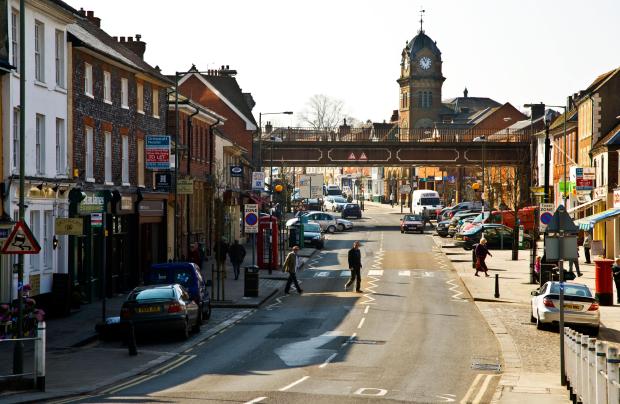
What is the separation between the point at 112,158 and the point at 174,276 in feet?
34.1

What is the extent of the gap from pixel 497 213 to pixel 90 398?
57.7 m

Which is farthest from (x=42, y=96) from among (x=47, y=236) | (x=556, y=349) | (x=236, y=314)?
(x=556, y=349)

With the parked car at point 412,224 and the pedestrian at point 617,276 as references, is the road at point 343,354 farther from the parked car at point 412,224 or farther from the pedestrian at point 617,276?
the parked car at point 412,224

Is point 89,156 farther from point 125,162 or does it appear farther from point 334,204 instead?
point 334,204

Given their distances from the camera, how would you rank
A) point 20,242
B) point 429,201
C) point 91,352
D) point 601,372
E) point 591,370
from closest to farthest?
point 601,372, point 591,370, point 20,242, point 91,352, point 429,201

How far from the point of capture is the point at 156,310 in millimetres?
28203

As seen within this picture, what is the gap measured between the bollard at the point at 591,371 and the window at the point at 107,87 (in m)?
28.1

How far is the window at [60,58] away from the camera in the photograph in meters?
35.6

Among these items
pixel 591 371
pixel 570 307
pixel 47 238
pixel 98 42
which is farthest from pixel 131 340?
pixel 98 42

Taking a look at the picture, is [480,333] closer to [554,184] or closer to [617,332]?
[617,332]

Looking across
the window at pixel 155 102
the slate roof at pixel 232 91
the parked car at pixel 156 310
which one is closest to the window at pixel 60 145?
the parked car at pixel 156 310

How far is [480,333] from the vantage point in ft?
104

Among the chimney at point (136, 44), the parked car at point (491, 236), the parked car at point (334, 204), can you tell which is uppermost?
the chimney at point (136, 44)

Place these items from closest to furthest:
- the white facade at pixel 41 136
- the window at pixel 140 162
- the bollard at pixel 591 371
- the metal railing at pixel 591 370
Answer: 1. the metal railing at pixel 591 370
2. the bollard at pixel 591 371
3. the white facade at pixel 41 136
4. the window at pixel 140 162
